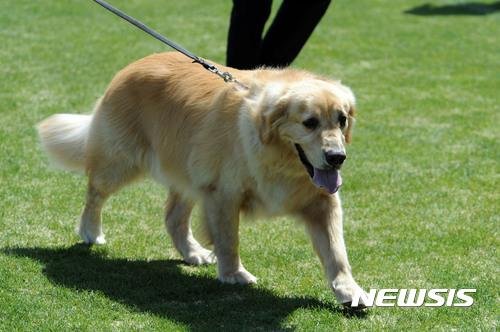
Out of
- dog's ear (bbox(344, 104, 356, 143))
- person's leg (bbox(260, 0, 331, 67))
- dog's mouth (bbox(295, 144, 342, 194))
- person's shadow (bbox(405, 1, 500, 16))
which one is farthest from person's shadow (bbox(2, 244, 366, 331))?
person's shadow (bbox(405, 1, 500, 16))

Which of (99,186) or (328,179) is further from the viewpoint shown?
(99,186)

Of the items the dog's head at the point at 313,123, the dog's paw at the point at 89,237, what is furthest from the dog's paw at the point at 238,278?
the dog's paw at the point at 89,237

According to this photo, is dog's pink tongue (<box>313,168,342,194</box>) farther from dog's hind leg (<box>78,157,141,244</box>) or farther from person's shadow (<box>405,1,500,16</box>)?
person's shadow (<box>405,1,500,16</box>)

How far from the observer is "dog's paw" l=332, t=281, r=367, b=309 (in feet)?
13.9

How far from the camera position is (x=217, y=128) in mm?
4773

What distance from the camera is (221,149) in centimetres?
472

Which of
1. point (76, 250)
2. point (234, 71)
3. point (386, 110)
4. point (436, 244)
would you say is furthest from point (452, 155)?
point (76, 250)

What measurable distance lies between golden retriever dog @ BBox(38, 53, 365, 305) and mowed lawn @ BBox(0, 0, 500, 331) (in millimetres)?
Answer: 207

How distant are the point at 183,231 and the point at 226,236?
77cm

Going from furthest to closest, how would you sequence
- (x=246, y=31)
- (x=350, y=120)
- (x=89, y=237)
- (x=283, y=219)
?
(x=246, y=31) → (x=283, y=219) → (x=89, y=237) → (x=350, y=120)

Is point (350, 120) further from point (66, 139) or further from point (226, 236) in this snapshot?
point (66, 139)

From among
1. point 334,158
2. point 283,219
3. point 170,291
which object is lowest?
point 283,219

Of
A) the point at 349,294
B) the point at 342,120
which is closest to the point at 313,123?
the point at 342,120

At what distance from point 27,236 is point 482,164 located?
142 inches
